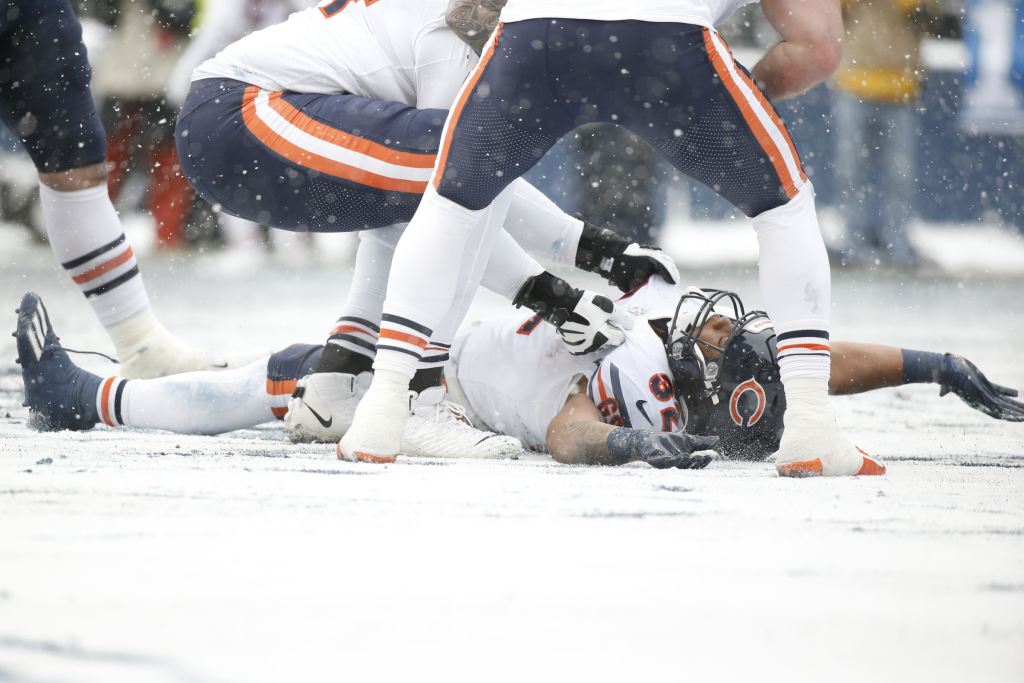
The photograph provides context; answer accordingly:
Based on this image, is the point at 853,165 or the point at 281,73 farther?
the point at 853,165

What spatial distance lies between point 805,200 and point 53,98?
165 cm

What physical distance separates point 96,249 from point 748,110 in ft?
5.20

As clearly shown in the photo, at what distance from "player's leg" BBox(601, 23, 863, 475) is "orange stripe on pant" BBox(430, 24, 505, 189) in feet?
0.68

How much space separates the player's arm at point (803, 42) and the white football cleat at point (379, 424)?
0.85 meters

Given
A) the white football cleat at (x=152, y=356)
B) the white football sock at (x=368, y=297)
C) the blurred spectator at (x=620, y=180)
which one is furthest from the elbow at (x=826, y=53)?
the blurred spectator at (x=620, y=180)

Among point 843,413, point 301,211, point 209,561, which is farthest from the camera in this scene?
point 843,413

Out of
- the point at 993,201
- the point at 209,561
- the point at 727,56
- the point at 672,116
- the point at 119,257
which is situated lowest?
the point at 209,561

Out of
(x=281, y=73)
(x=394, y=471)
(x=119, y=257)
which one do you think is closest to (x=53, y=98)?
(x=119, y=257)

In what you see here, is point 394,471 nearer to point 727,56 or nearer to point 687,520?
point 687,520

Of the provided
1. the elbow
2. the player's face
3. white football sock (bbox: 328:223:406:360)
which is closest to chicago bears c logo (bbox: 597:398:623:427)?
the player's face

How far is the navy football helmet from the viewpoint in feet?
6.29

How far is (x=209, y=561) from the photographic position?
99 centimetres

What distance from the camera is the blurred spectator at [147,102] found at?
279 inches

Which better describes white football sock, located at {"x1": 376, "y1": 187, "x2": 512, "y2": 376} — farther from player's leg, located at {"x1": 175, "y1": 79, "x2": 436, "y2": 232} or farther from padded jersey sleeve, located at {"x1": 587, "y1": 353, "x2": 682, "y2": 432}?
padded jersey sleeve, located at {"x1": 587, "y1": 353, "x2": 682, "y2": 432}
